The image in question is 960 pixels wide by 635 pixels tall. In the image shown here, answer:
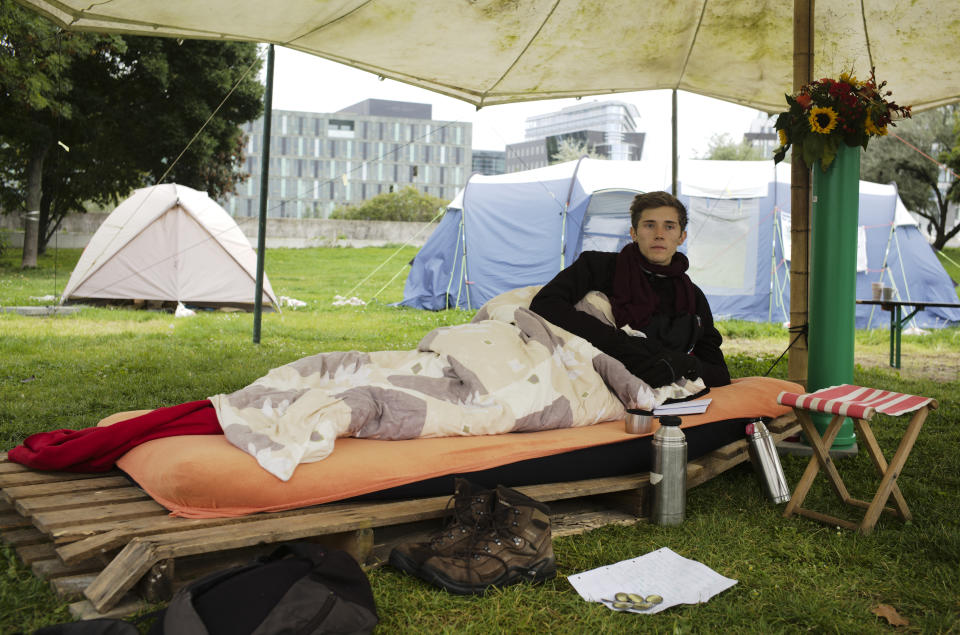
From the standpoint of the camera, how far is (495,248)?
1048 cm

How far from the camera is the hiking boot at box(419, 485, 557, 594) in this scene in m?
2.19

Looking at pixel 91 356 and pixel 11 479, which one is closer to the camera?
pixel 11 479

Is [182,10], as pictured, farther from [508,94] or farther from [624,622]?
[624,622]

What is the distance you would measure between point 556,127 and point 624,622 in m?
69.7

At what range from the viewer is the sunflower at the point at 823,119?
3625mm

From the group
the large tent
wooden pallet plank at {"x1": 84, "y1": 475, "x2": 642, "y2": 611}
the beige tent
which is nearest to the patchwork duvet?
wooden pallet plank at {"x1": 84, "y1": 475, "x2": 642, "y2": 611}

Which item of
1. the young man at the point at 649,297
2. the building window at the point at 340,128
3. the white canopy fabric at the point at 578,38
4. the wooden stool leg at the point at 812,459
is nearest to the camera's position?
the wooden stool leg at the point at 812,459

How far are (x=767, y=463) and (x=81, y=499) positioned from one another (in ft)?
8.03

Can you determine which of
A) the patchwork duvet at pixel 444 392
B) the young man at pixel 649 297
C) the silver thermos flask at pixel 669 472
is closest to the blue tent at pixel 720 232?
the young man at pixel 649 297

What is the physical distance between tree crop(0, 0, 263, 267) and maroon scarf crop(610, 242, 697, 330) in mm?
12654

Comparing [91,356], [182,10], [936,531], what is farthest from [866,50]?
[91,356]

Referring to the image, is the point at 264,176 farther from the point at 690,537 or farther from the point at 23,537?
the point at 690,537

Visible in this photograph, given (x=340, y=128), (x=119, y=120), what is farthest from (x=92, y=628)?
(x=340, y=128)

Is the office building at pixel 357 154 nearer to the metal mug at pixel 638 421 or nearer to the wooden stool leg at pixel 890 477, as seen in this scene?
the metal mug at pixel 638 421
